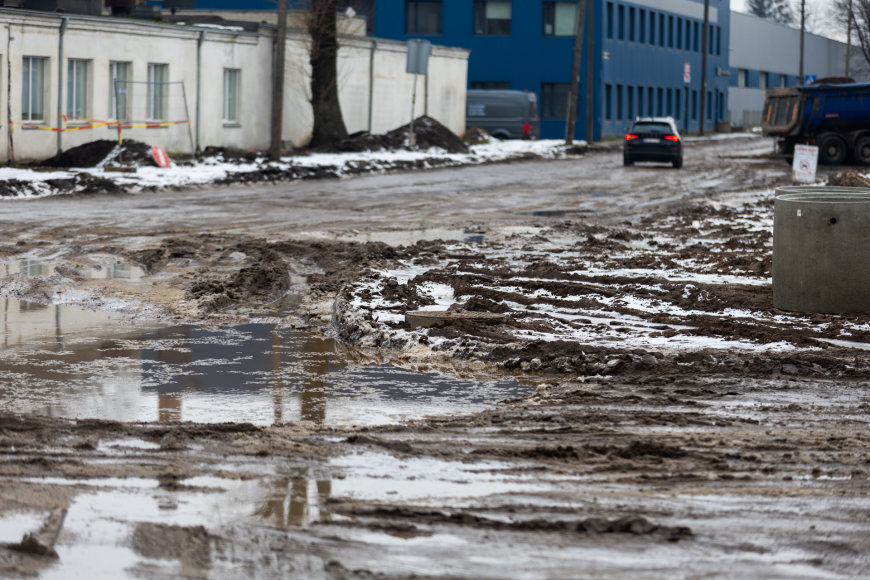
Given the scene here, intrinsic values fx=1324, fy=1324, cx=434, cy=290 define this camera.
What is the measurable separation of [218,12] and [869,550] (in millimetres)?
55531

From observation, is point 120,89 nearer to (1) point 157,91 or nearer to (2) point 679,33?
(1) point 157,91

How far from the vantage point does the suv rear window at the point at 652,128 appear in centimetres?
4078

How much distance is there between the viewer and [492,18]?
66125 millimetres

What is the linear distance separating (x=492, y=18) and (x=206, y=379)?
195 ft

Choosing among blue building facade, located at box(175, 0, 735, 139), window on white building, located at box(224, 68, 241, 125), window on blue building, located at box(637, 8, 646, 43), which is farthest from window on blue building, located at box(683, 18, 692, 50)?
window on white building, located at box(224, 68, 241, 125)

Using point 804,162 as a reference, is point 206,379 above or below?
below

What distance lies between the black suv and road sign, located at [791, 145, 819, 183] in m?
9.97

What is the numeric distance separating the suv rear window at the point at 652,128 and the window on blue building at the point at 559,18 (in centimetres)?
2586

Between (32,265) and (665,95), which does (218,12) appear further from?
(32,265)

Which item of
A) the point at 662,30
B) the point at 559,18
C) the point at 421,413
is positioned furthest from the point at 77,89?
the point at 662,30

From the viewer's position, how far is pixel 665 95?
77.9 meters

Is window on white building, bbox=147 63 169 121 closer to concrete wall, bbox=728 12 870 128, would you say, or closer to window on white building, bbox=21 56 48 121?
window on white building, bbox=21 56 48 121

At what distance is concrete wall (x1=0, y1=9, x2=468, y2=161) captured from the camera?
30219mm

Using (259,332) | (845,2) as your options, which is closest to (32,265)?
(259,332)
